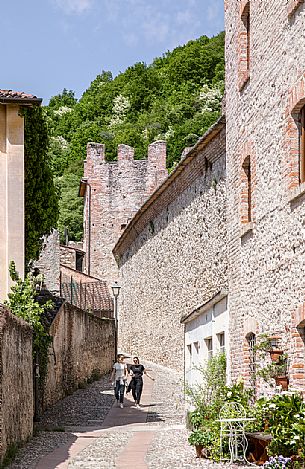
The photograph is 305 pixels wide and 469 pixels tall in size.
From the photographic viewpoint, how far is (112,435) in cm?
1517

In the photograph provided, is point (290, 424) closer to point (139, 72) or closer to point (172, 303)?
point (172, 303)

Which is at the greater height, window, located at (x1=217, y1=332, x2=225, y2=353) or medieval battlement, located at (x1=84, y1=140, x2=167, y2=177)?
medieval battlement, located at (x1=84, y1=140, x2=167, y2=177)

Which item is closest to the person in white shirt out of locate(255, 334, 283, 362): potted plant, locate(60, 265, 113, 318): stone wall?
locate(60, 265, 113, 318): stone wall

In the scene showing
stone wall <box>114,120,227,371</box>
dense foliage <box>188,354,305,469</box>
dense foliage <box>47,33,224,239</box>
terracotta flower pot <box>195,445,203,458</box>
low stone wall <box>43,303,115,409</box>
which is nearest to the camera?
dense foliage <box>188,354,305,469</box>

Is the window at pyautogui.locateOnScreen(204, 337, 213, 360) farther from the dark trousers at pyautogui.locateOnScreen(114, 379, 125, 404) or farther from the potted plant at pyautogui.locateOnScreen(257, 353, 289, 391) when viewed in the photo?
the potted plant at pyautogui.locateOnScreen(257, 353, 289, 391)

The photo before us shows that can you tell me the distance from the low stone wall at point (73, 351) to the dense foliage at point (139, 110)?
3000cm

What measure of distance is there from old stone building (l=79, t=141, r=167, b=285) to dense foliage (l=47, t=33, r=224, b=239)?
6.83m

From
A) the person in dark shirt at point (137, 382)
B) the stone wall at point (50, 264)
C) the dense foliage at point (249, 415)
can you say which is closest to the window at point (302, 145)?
the dense foliage at point (249, 415)

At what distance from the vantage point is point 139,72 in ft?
242

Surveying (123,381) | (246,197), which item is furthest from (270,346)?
(123,381)

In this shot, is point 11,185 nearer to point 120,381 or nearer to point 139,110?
point 120,381

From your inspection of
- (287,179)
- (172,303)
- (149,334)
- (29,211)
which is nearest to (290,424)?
(287,179)

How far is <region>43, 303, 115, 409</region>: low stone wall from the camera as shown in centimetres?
1962

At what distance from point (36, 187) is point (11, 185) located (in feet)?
6.60
